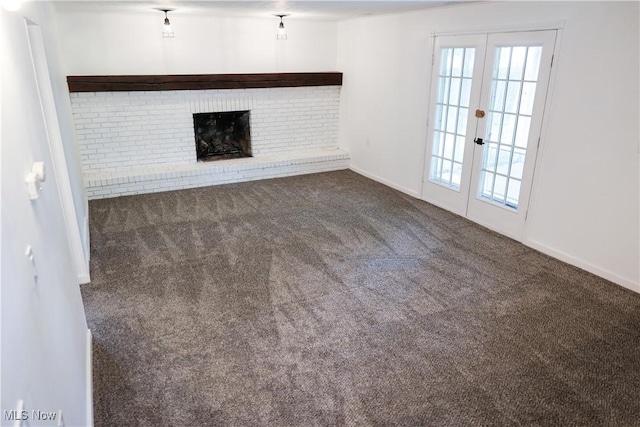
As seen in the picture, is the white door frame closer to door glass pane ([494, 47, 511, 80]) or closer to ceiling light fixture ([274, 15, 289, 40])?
door glass pane ([494, 47, 511, 80])

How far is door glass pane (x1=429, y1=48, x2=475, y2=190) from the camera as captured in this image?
448 cm

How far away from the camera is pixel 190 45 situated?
5695 millimetres

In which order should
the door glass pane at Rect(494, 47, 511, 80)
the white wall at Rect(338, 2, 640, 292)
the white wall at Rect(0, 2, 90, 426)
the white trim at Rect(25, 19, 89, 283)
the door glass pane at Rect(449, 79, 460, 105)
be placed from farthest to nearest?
1. the door glass pane at Rect(449, 79, 460, 105)
2. the door glass pane at Rect(494, 47, 511, 80)
3. the white wall at Rect(338, 2, 640, 292)
4. the white trim at Rect(25, 19, 89, 283)
5. the white wall at Rect(0, 2, 90, 426)

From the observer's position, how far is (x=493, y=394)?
228 centimetres

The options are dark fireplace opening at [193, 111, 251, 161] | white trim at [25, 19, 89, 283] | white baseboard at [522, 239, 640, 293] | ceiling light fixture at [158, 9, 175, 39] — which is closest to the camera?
white trim at [25, 19, 89, 283]

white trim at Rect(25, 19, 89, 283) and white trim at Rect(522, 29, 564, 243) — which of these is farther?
white trim at Rect(522, 29, 564, 243)

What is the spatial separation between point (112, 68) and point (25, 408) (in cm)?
520

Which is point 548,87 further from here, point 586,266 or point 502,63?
point 586,266

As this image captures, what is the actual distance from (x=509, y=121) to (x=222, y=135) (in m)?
4.14

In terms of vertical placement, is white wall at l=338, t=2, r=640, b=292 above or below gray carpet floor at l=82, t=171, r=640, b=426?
above

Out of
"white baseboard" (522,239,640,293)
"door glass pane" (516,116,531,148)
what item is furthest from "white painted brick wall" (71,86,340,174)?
"white baseboard" (522,239,640,293)

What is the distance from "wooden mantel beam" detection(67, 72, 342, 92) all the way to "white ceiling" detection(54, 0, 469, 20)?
30.3 inches

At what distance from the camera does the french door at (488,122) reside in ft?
12.4

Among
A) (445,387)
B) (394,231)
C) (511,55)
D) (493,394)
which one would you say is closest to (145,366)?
(445,387)
